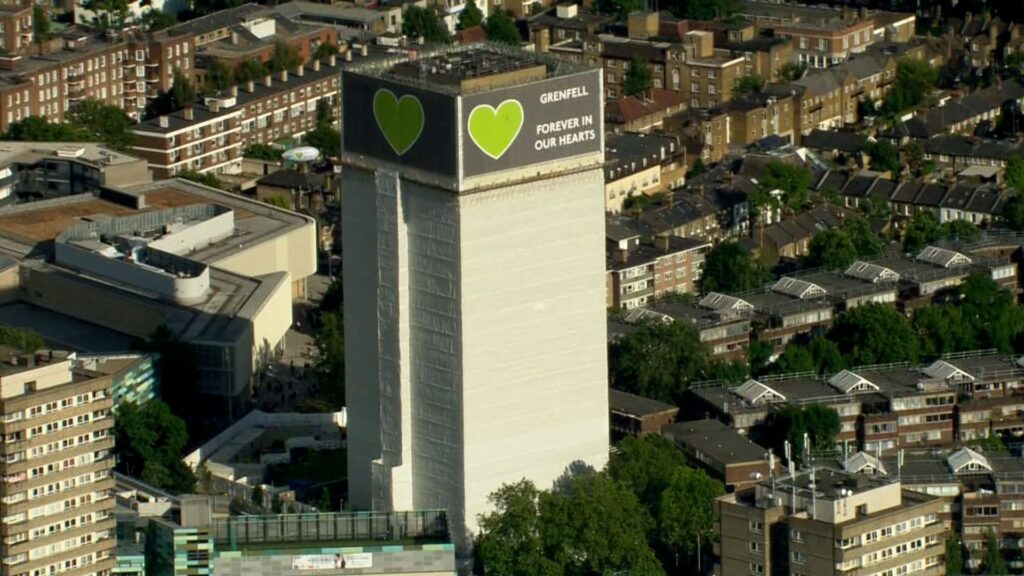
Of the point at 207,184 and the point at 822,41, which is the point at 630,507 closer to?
the point at 207,184

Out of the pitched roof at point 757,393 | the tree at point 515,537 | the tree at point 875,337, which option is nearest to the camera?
the tree at point 515,537

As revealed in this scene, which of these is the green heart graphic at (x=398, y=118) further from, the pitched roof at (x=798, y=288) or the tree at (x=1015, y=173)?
the tree at (x=1015, y=173)

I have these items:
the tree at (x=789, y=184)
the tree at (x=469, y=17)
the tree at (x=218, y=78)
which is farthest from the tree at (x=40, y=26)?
the tree at (x=789, y=184)

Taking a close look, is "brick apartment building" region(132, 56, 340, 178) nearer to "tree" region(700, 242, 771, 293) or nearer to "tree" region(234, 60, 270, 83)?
"tree" region(234, 60, 270, 83)

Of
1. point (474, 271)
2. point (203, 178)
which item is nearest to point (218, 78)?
point (203, 178)

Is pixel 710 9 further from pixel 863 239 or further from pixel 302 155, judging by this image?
pixel 863 239
